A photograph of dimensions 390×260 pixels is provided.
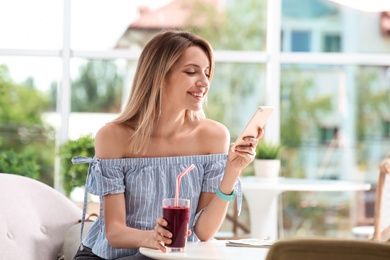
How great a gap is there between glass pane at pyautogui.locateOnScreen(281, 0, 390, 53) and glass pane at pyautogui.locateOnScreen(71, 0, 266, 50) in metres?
0.24

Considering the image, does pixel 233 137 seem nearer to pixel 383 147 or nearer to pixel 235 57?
pixel 235 57

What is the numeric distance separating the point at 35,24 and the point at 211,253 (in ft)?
17.1

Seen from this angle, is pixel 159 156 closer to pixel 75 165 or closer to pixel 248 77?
pixel 75 165

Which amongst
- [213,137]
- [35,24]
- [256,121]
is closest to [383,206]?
[213,137]

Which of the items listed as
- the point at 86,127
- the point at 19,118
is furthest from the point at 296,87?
the point at 19,118

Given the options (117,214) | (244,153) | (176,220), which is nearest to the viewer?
(176,220)

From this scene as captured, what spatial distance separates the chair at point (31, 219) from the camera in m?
3.19

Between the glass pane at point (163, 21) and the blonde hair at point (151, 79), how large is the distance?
4.42 metres

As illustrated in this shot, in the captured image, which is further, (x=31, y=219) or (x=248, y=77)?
(x=248, y=77)

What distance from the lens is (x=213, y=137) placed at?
9.62 ft

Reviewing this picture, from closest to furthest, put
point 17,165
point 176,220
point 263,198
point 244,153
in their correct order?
point 176,220 → point 244,153 → point 263,198 → point 17,165

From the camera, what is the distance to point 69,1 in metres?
7.22

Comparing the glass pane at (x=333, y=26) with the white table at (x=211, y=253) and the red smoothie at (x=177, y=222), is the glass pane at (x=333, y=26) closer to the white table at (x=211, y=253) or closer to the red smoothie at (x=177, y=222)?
the white table at (x=211, y=253)

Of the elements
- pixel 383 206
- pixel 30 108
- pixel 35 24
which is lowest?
pixel 383 206
